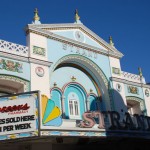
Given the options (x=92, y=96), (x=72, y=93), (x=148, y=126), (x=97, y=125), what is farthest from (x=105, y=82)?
(x=97, y=125)

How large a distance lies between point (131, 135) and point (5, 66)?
724 centimetres

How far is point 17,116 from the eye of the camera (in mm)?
11055

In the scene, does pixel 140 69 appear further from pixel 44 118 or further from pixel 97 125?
pixel 44 118

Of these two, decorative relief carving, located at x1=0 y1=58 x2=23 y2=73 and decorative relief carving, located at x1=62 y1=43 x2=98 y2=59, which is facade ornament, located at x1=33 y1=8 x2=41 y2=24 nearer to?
decorative relief carving, located at x1=62 y1=43 x2=98 y2=59

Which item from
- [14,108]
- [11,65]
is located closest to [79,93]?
[11,65]

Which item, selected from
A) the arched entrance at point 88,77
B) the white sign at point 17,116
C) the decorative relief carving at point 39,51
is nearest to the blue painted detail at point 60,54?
the arched entrance at point 88,77

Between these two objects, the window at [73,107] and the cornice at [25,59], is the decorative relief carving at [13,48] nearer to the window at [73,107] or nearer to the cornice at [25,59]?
the cornice at [25,59]

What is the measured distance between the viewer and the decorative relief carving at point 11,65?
44.8ft

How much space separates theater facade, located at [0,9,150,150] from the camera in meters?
11.2

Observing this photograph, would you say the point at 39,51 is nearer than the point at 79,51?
Yes

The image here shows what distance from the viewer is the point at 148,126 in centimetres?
1558

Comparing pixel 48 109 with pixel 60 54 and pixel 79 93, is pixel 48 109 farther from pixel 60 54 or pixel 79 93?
pixel 79 93

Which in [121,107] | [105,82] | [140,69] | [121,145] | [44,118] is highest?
[140,69]

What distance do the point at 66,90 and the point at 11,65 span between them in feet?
13.6
